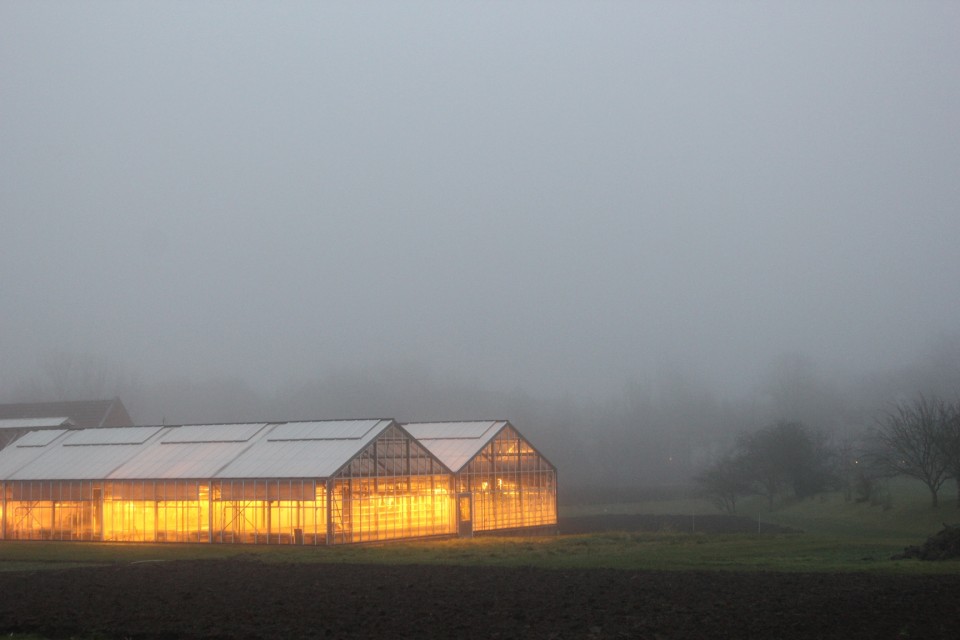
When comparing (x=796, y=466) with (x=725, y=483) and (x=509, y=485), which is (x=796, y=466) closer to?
(x=725, y=483)

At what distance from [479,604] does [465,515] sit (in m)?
25.8

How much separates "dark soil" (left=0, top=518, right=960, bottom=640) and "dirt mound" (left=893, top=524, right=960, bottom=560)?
216 inches

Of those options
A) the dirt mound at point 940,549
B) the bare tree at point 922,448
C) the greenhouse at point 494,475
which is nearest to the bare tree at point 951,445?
the bare tree at point 922,448

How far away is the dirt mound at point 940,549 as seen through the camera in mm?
30875

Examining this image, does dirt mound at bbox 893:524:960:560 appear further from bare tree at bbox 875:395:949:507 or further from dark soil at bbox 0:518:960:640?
bare tree at bbox 875:395:949:507

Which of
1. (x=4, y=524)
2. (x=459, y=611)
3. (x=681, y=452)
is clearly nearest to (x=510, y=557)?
(x=459, y=611)

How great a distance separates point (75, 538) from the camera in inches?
1797

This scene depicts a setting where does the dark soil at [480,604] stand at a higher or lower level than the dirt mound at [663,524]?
higher

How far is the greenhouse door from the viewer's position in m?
47.4

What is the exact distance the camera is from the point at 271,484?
4181 cm

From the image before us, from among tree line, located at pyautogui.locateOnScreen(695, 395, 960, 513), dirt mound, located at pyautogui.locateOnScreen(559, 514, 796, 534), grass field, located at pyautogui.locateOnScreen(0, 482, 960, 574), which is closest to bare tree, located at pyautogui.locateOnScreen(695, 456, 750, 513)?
tree line, located at pyautogui.locateOnScreen(695, 395, 960, 513)

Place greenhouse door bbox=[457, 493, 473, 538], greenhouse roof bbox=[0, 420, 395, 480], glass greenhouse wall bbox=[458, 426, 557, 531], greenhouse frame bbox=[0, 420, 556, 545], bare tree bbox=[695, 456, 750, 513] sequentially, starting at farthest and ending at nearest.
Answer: bare tree bbox=[695, 456, 750, 513], glass greenhouse wall bbox=[458, 426, 557, 531], greenhouse door bbox=[457, 493, 473, 538], greenhouse roof bbox=[0, 420, 395, 480], greenhouse frame bbox=[0, 420, 556, 545]

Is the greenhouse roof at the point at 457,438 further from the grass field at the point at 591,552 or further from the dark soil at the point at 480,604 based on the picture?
the dark soil at the point at 480,604

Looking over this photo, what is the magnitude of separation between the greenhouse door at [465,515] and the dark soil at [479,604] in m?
17.4
